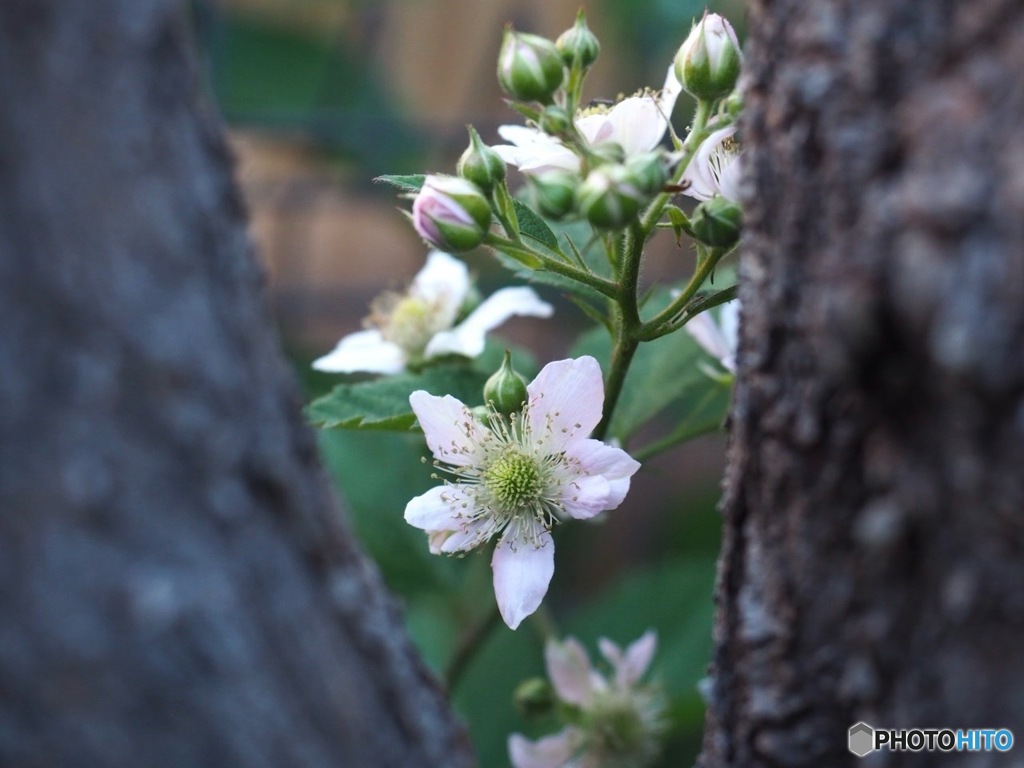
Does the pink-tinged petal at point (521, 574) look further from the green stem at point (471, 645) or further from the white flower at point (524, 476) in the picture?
the green stem at point (471, 645)

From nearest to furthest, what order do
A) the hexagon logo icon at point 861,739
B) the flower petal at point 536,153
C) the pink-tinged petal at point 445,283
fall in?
the hexagon logo icon at point 861,739, the flower petal at point 536,153, the pink-tinged petal at point 445,283

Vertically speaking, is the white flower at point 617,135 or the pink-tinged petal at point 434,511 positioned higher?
the white flower at point 617,135

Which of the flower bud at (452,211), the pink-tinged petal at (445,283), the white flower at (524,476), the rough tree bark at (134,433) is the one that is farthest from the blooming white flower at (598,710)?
the rough tree bark at (134,433)

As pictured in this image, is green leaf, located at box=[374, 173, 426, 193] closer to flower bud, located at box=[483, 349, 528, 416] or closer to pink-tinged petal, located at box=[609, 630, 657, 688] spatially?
flower bud, located at box=[483, 349, 528, 416]

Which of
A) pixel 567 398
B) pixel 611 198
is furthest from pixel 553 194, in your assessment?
pixel 567 398

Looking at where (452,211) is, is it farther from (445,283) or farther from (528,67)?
(445,283)

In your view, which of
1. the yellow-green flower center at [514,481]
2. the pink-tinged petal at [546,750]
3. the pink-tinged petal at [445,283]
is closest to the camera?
the yellow-green flower center at [514,481]
